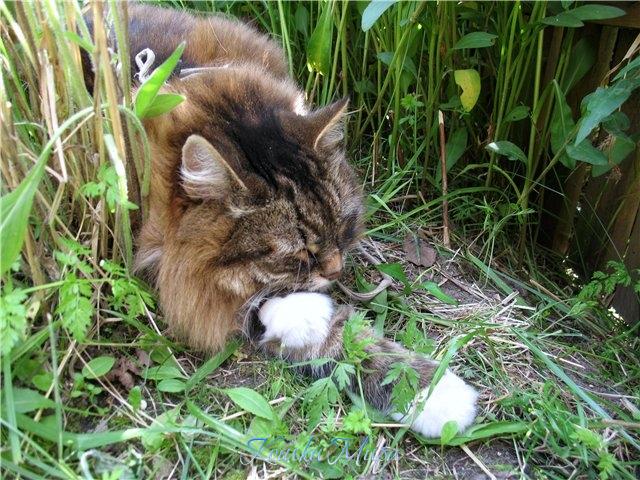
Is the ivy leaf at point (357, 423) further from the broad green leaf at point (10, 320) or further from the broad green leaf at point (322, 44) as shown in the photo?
the broad green leaf at point (322, 44)

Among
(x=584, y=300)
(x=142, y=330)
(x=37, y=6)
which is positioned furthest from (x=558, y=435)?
(x=37, y=6)

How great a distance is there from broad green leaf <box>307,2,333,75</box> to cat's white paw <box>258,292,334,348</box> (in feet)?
3.67

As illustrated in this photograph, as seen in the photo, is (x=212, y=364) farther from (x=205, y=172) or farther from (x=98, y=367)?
(x=205, y=172)

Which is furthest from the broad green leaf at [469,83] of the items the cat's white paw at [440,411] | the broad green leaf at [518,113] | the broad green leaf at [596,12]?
the cat's white paw at [440,411]

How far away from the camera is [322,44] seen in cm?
243

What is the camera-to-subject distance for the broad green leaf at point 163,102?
4.91ft

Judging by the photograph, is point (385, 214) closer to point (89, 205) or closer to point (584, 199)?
point (584, 199)

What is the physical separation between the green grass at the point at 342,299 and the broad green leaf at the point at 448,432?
0.02 meters

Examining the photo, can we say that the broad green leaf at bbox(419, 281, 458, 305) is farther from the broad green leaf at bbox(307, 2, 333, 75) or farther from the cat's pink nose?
the broad green leaf at bbox(307, 2, 333, 75)

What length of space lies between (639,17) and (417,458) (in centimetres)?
180

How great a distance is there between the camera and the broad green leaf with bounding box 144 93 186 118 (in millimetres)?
1496

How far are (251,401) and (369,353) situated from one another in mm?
382

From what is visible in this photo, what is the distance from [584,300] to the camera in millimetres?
2271

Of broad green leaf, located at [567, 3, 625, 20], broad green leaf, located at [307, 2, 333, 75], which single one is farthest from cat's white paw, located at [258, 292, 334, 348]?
broad green leaf, located at [567, 3, 625, 20]
